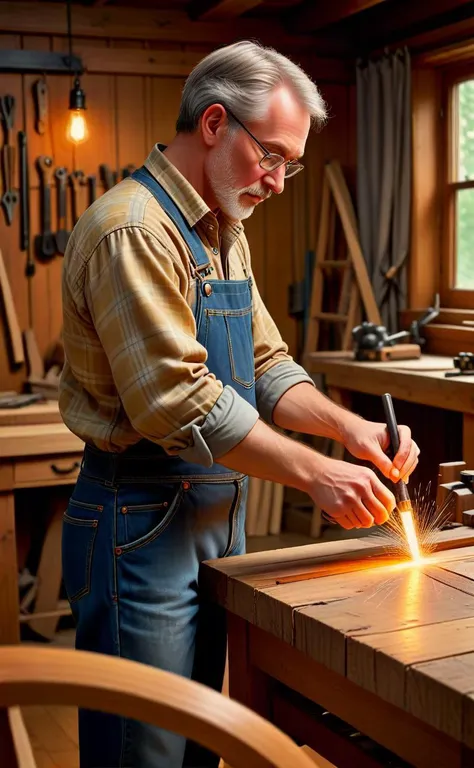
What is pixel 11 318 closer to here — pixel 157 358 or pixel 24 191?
pixel 24 191

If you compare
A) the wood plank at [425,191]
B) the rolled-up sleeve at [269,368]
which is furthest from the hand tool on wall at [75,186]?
the rolled-up sleeve at [269,368]

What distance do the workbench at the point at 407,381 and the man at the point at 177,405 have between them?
2.16 meters

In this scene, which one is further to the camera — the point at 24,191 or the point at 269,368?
the point at 24,191

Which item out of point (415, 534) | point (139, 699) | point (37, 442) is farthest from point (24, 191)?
point (139, 699)

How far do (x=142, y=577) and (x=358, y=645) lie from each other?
59 cm

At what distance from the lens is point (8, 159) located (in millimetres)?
5078

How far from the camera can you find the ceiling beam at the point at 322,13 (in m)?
5.06

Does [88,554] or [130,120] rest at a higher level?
[130,120]

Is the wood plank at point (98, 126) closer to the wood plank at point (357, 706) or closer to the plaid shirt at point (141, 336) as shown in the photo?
the plaid shirt at point (141, 336)

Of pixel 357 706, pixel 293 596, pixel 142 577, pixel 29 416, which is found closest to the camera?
pixel 357 706

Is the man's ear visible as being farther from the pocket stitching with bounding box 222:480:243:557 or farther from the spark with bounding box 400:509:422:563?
the spark with bounding box 400:509:422:563

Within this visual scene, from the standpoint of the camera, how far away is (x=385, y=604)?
62.6 inches

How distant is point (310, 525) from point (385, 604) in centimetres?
415

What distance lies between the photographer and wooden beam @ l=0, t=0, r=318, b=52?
16.6 ft
